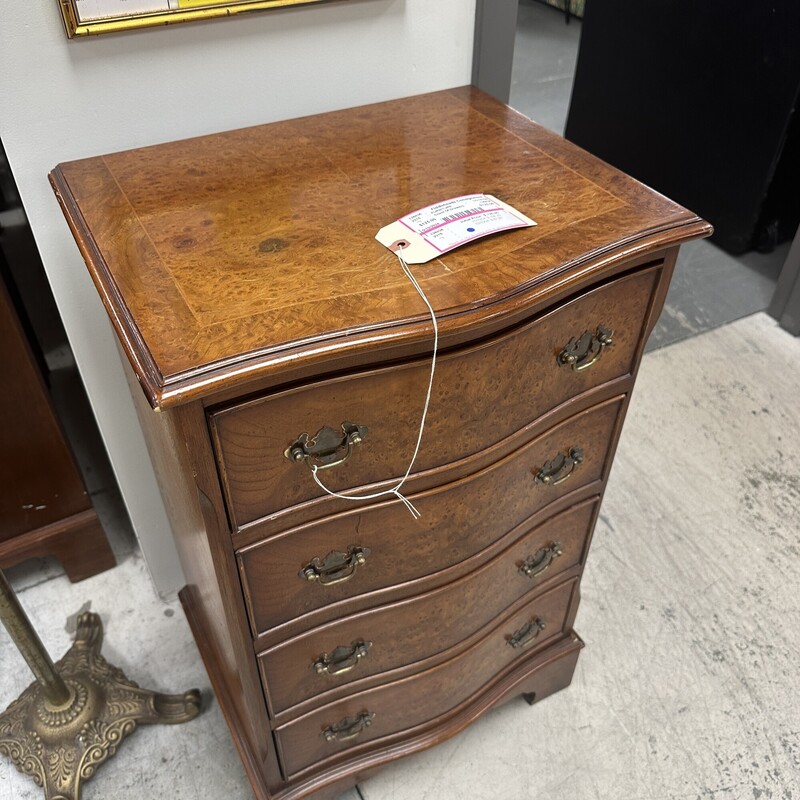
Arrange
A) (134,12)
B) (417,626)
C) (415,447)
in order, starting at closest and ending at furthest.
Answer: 1. (415,447)
2. (134,12)
3. (417,626)

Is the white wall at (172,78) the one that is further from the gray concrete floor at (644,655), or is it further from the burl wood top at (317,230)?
the gray concrete floor at (644,655)

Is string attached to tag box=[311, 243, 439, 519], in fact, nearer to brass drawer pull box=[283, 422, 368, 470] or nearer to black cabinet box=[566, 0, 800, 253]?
Answer: brass drawer pull box=[283, 422, 368, 470]

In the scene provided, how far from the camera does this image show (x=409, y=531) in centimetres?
97

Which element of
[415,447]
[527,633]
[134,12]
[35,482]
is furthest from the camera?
[35,482]

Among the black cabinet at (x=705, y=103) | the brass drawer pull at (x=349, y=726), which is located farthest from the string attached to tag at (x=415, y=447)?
the black cabinet at (x=705, y=103)

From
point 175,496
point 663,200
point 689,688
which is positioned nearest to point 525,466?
point 663,200

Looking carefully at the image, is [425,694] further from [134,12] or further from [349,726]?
[134,12]

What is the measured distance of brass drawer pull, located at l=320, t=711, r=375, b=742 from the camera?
119 cm

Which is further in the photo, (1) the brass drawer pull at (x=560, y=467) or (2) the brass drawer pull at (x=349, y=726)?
(2) the brass drawer pull at (x=349, y=726)

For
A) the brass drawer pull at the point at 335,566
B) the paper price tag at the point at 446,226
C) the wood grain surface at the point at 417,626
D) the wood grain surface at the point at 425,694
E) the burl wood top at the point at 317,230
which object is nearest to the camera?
the burl wood top at the point at 317,230

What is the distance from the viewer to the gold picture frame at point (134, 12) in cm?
96

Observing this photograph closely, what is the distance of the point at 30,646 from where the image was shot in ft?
4.06

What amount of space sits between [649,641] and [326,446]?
1125 mm

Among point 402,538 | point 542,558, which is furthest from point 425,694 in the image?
point 402,538
